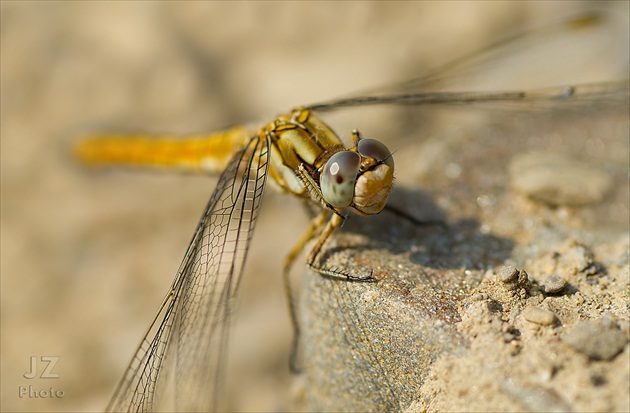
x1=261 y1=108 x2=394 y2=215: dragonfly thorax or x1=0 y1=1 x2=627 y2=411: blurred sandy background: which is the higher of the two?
x1=0 y1=1 x2=627 y2=411: blurred sandy background

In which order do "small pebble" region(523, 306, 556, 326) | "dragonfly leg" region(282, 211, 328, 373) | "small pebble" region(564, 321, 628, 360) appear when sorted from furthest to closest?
"dragonfly leg" region(282, 211, 328, 373) → "small pebble" region(523, 306, 556, 326) → "small pebble" region(564, 321, 628, 360)

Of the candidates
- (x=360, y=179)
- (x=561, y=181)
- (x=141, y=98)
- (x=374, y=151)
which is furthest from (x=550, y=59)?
(x=141, y=98)

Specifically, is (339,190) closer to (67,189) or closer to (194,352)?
(194,352)

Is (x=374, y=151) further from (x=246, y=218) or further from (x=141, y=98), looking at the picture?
(x=141, y=98)

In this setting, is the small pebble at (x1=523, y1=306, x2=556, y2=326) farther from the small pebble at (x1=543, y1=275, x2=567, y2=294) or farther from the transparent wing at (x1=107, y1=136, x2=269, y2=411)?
the transparent wing at (x1=107, y1=136, x2=269, y2=411)

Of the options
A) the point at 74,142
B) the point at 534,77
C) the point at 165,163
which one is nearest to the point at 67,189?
the point at 74,142

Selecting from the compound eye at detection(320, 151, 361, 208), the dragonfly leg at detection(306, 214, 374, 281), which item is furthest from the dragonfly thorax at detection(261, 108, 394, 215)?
the dragonfly leg at detection(306, 214, 374, 281)

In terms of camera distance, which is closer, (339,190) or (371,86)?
(339,190)
